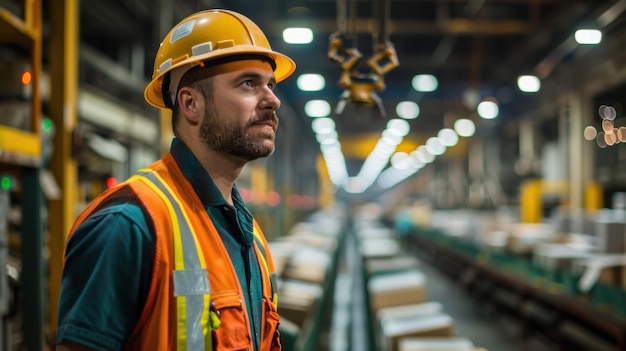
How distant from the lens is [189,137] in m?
1.76

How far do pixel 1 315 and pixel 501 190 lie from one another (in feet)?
70.8

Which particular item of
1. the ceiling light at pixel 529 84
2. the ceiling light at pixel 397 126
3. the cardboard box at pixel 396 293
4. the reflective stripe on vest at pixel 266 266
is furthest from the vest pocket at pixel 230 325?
the ceiling light at pixel 397 126

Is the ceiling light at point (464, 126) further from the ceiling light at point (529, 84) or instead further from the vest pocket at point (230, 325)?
the vest pocket at point (230, 325)

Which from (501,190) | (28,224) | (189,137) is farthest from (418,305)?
(501,190)

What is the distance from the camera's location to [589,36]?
16.7 feet

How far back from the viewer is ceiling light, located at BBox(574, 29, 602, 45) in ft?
16.4

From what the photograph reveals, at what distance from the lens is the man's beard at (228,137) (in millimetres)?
1706

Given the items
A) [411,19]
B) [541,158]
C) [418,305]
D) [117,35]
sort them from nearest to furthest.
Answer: [418,305]
[117,35]
[411,19]
[541,158]

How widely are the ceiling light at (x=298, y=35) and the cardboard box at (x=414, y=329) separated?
2253 millimetres

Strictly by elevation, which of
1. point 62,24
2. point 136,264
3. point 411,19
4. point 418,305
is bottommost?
point 418,305

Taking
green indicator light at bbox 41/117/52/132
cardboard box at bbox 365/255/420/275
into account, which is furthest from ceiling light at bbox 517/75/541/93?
green indicator light at bbox 41/117/52/132

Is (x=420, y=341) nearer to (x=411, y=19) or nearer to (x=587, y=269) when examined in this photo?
(x=587, y=269)

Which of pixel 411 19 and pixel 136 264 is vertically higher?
pixel 411 19

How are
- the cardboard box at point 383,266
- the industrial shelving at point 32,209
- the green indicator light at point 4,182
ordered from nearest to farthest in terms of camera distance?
1. the industrial shelving at point 32,209
2. the green indicator light at point 4,182
3. the cardboard box at point 383,266
